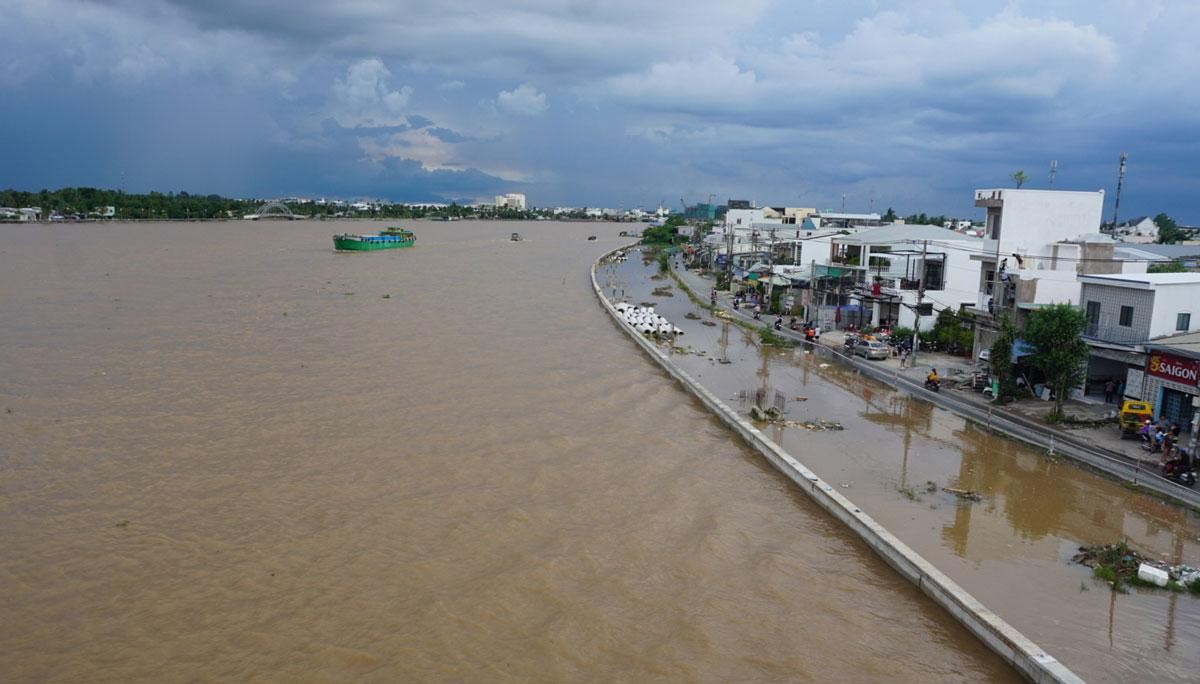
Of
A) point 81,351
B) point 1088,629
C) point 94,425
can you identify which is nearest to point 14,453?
point 94,425

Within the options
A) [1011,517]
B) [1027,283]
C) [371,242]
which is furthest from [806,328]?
[371,242]

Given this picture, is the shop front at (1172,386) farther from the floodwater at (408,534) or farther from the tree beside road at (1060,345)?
the floodwater at (408,534)

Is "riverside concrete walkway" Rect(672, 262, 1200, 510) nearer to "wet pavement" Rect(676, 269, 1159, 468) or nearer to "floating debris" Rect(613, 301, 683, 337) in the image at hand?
"wet pavement" Rect(676, 269, 1159, 468)

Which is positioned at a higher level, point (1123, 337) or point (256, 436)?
point (1123, 337)

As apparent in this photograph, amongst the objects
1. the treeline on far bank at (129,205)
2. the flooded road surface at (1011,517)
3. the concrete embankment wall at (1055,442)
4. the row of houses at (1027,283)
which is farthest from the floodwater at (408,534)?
the treeline on far bank at (129,205)

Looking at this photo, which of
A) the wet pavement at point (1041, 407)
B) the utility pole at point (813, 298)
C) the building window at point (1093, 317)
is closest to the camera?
the wet pavement at point (1041, 407)

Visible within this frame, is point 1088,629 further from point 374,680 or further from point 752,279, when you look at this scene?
point 752,279
